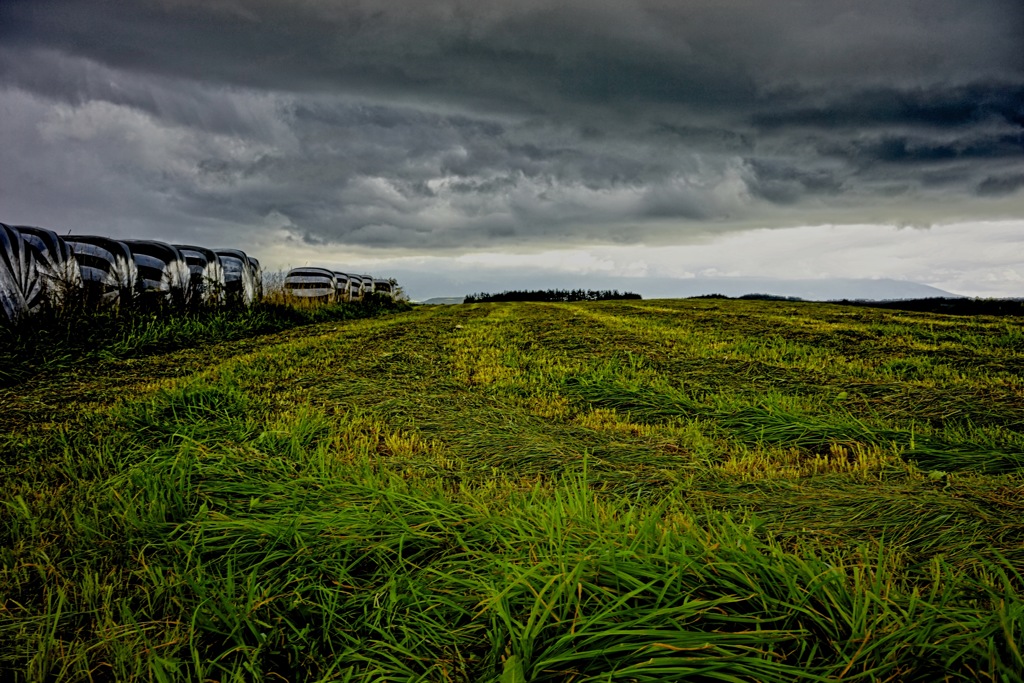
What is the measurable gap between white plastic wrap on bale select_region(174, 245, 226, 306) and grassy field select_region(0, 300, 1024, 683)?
330 inches

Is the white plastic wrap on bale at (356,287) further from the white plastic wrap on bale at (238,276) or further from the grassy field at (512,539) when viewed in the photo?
the grassy field at (512,539)

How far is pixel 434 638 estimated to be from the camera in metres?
1.60

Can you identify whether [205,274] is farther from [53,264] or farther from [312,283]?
[312,283]

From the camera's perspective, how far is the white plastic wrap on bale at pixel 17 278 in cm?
718

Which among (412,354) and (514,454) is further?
(412,354)

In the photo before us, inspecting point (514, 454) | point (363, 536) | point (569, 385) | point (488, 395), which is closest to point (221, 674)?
point (363, 536)

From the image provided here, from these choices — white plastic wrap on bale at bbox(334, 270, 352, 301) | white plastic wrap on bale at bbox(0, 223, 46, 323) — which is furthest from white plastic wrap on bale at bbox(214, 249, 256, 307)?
white plastic wrap on bale at bbox(334, 270, 352, 301)

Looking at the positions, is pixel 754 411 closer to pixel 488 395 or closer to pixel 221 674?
pixel 488 395

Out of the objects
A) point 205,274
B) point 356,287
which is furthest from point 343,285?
point 205,274

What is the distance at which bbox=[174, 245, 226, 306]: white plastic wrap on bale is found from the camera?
12055 mm

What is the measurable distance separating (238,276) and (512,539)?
49.1 feet

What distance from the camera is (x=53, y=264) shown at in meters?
8.17

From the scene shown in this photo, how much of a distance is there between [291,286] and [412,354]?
15.0 m

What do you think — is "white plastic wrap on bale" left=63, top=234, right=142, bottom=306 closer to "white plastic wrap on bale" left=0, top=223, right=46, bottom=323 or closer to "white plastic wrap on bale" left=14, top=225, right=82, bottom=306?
"white plastic wrap on bale" left=14, top=225, right=82, bottom=306
